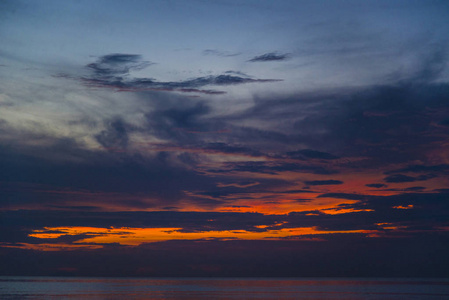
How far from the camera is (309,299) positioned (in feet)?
423

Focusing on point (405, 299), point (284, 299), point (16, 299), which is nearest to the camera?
point (16, 299)

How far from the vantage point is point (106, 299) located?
407ft

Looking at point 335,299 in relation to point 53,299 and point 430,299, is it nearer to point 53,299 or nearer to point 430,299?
point 430,299

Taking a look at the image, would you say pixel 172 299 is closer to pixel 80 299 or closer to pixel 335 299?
pixel 80 299

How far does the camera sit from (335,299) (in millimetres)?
131625

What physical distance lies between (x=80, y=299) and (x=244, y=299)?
42056 millimetres

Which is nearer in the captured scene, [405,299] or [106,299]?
[106,299]

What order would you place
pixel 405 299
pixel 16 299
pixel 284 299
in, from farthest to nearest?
pixel 405 299 → pixel 284 299 → pixel 16 299

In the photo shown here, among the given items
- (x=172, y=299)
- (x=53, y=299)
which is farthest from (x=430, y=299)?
(x=53, y=299)

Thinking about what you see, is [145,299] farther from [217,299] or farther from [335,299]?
[335,299]

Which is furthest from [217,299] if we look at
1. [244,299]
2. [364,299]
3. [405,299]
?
[405,299]

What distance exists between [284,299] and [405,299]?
37362 mm

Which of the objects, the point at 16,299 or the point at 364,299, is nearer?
the point at 16,299

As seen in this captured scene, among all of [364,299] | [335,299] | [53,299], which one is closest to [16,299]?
[53,299]
